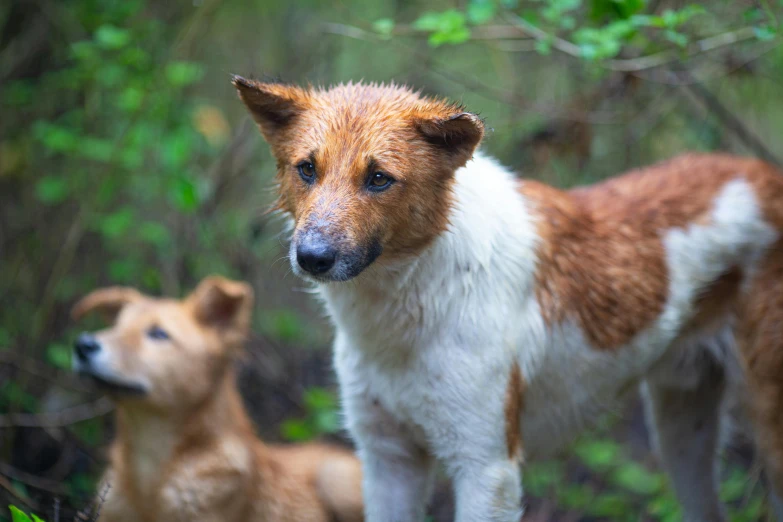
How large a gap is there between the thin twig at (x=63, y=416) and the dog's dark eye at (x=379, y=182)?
3.31 metres

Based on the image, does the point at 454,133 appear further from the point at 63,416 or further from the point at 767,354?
the point at 63,416

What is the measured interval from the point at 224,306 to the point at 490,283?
2023 mm

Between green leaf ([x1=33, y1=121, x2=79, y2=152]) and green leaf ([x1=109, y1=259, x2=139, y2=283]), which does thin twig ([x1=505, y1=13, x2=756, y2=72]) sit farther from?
green leaf ([x1=109, y1=259, x2=139, y2=283])

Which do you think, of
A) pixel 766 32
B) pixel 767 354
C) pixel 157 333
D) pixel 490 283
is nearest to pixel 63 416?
A: pixel 157 333

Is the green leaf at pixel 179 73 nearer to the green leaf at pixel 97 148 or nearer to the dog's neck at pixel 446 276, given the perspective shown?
the green leaf at pixel 97 148

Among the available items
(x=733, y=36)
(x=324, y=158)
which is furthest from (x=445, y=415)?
(x=733, y=36)

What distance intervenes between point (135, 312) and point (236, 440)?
1.01 meters

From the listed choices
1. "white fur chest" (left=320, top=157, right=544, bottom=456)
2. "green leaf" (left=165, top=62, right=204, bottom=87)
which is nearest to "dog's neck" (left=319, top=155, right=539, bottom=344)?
"white fur chest" (left=320, top=157, right=544, bottom=456)

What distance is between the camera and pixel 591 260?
4145 millimetres

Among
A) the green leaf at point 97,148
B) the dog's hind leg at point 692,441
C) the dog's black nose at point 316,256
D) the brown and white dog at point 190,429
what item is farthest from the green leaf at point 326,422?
the dog's black nose at point 316,256

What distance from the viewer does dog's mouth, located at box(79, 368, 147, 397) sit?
14.8 feet

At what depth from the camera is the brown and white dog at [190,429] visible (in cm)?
459

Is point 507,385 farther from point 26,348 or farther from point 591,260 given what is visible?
point 26,348

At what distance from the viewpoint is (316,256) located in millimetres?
3197
